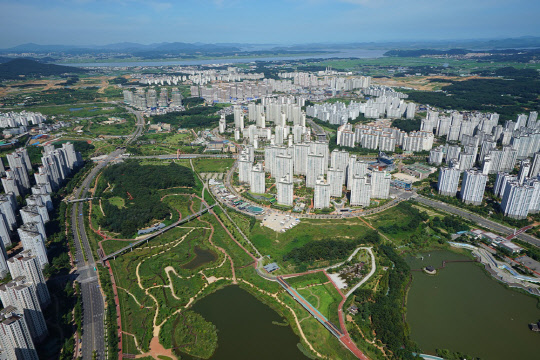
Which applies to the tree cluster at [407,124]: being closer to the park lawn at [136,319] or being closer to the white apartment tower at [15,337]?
the park lawn at [136,319]

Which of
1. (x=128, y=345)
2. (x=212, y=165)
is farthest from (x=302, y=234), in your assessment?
(x=212, y=165)

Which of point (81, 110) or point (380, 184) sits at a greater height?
point (81, 110)

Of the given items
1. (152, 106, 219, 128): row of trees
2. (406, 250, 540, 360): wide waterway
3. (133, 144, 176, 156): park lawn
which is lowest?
(406, 250, 540, 360): wide waterway

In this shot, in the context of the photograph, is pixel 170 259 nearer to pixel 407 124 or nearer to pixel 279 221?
pixel 279 221

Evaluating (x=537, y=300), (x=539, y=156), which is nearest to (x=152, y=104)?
(x=539, y=156)

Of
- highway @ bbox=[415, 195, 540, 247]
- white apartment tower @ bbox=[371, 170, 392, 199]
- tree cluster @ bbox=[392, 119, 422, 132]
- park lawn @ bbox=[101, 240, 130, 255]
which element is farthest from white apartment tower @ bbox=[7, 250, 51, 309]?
tree cluster @ bbox=[392, 119, 422, 132]

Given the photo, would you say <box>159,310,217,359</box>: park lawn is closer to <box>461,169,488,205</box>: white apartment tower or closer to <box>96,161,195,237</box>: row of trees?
<box>96,161,195,237</box>: row of trees

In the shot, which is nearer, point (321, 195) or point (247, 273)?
point (247, 273)

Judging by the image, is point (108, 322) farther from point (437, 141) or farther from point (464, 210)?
point (437, 141)
